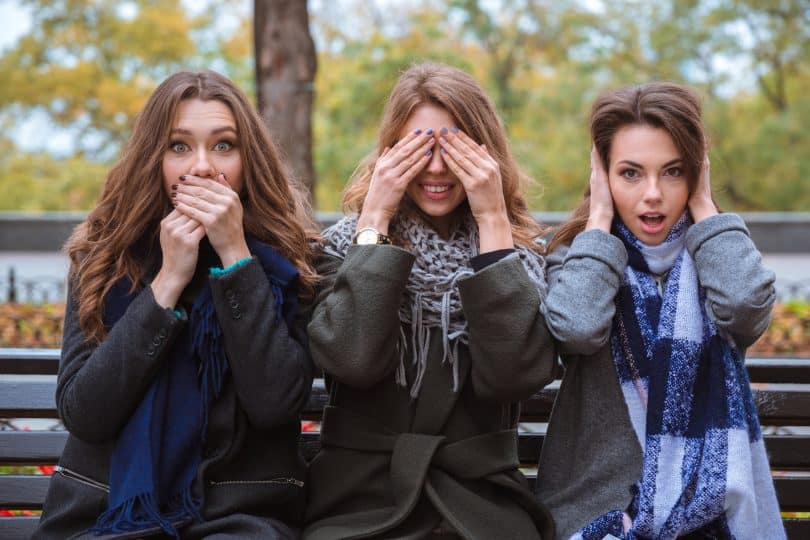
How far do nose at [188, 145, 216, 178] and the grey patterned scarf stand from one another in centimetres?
47

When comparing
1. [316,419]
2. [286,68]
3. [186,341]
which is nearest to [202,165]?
[186,341]

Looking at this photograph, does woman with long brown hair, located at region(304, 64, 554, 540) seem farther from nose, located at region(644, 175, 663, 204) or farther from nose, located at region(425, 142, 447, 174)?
nose, located at region(644, 175, 663, 204)

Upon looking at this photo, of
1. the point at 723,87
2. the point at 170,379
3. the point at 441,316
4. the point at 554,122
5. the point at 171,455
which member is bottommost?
the point at 171,455

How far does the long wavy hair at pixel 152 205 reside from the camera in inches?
108

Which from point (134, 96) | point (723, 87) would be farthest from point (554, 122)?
point (134, 96)

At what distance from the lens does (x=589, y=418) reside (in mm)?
2814

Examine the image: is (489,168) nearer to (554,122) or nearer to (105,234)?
(105,234)

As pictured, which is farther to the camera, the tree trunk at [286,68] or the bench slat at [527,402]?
the tree trunk at [286,68]

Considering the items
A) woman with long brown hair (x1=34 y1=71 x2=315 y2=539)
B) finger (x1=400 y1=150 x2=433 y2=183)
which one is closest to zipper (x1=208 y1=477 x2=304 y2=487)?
woman with long brown hair (x1=34 y1=71 x2=315 y2=539)

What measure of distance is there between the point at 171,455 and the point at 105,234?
2.30ft

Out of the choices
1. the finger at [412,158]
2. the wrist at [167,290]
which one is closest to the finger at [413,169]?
the finger at [412,158]

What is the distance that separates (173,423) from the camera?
105 inches

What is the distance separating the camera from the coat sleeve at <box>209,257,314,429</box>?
2.63 metres

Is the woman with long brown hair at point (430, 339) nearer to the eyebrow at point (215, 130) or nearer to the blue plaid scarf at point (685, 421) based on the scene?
the blue plaid scarf at point (685, 421)
